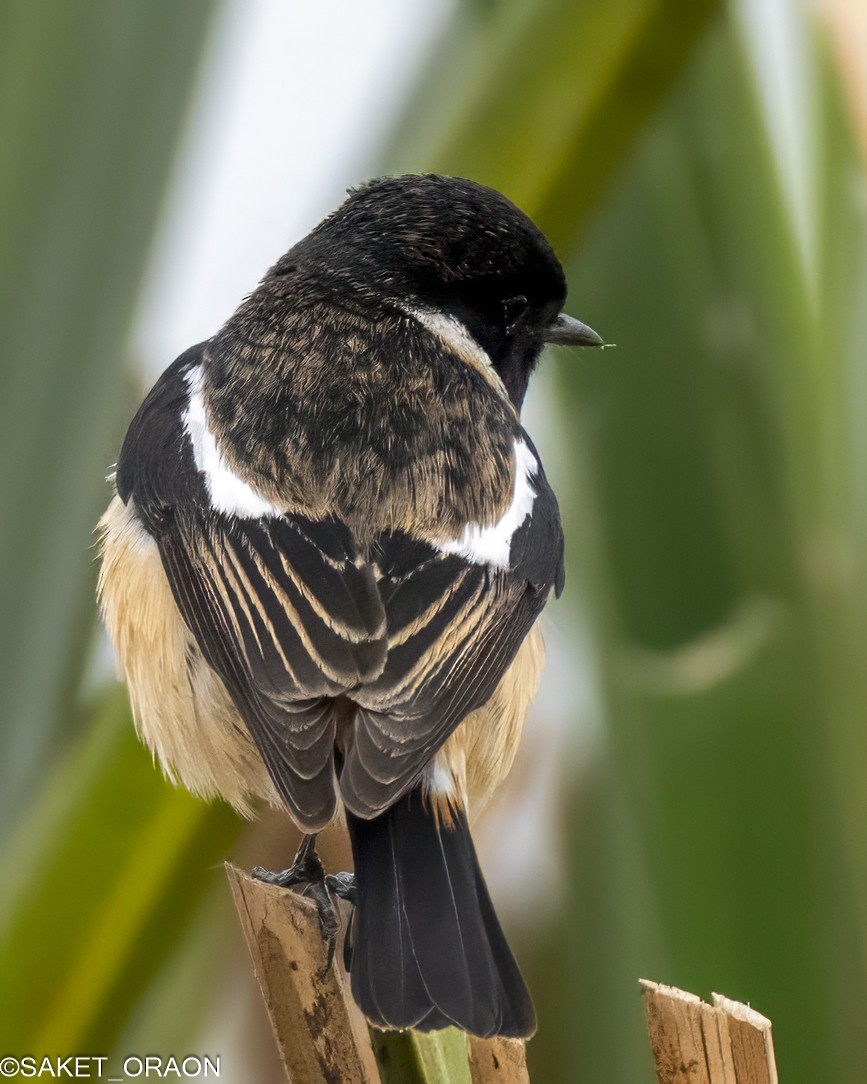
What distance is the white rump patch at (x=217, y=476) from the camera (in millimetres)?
2340

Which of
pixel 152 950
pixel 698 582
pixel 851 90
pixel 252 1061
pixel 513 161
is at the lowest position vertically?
pixel 252 1061

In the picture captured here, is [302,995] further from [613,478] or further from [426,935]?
[613,478]

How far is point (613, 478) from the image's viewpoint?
9.12 ft

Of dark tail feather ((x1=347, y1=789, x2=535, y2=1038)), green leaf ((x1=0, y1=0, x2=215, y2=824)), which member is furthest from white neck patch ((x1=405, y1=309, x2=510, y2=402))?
dark tail feather ((x1=347, y1=789, x2=535, y2=1038))

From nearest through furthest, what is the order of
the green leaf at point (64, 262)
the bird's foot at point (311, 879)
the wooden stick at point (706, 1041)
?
the wooden stick at point (706, 1041), the green leaf at point (64, 262), the bird's foot at point (311, 879)

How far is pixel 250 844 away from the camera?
2.83m

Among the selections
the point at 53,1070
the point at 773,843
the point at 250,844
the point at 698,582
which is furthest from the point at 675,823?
the point at 53,1070

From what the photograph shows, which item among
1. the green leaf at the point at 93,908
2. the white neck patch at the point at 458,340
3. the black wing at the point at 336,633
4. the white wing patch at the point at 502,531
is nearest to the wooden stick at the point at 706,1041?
the black wing at the point at 336,633

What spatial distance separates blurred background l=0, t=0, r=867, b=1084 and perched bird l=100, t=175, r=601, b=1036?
0.13m

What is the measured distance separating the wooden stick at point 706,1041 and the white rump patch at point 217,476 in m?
1.05

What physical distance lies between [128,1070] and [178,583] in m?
0.79

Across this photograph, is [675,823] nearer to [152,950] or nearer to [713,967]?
[713,967]

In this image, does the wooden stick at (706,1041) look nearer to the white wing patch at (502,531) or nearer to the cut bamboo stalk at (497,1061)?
the cut bamboo stalk at (497,1061)

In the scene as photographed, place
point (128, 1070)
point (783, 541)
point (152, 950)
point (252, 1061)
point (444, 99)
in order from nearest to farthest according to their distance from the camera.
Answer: point (152, 950) → point (444, 99) → point (128, 1070) → point (783, 541) → point (252, 1061)
